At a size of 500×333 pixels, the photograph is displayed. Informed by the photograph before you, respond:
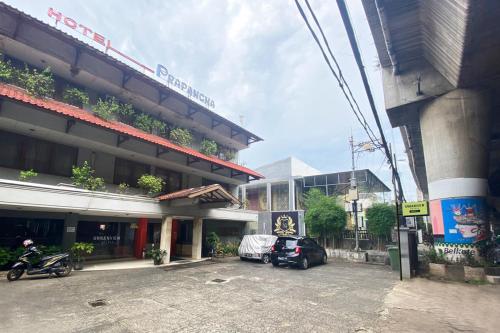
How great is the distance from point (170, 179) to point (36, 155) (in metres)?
7.63

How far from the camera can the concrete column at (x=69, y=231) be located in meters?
12.2

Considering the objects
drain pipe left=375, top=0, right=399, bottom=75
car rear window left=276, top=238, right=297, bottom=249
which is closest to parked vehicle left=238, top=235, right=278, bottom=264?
car rear window left=276, top=238, right=297, bottom=249

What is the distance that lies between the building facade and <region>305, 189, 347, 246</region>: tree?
601 cm

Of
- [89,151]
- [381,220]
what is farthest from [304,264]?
[89,151]

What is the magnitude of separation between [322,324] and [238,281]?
5149mm

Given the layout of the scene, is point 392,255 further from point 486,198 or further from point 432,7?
point 432,7

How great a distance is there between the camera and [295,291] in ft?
29.5

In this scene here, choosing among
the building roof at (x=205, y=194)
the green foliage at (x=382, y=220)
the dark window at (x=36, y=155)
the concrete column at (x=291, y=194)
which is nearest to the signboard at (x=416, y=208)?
the green foliage at (x=382, y=220)

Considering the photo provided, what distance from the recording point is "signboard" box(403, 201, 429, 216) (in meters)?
12.0

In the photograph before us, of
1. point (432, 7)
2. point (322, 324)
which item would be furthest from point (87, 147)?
point (432, 7)

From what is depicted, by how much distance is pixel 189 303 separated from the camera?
7.32 m

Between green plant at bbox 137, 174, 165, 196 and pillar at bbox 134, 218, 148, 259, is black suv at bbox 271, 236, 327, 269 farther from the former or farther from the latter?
pillar at bbox 134, 218, 148, 259

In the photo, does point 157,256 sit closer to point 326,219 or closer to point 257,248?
point 257,248

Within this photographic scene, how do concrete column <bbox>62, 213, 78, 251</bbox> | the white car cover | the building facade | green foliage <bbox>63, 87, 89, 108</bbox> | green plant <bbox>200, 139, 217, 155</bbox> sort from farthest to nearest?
green plant <bbox>200, 139, 217, 155</bbox> < the white car cover < green foliage <bbox>63, 87, 89, 108</bbox> < concrete column <bbox>62, 213, 78, 251</bbox> < the building facade
